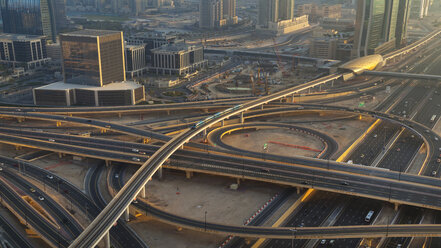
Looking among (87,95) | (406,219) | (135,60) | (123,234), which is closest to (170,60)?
(135,60)

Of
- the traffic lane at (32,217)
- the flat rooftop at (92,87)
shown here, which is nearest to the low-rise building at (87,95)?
the flat rooftop at (92,87)

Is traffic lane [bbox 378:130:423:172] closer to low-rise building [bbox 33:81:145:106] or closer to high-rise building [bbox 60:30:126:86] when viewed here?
low-rise building [bbox 33:81:145:106]

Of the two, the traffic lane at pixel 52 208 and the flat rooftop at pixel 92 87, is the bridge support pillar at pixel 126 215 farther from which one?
the flat rooftop at pixel 92 87

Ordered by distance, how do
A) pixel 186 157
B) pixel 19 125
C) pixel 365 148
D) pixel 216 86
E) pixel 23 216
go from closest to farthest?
pixel 23 216 → pixel 186 157 → pixel 365 148 → pixel 19 125 → pixel 216 86

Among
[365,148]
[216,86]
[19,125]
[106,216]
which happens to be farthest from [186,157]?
[216,86]

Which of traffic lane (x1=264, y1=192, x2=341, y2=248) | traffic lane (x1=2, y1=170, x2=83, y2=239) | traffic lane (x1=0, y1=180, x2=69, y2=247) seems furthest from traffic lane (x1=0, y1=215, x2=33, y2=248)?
traffic lane (x1=264, y1=192, x2=341, y2=248)

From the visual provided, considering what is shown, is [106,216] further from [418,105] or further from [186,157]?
[418,105]

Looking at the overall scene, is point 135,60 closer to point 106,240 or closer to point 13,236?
point 13,236
